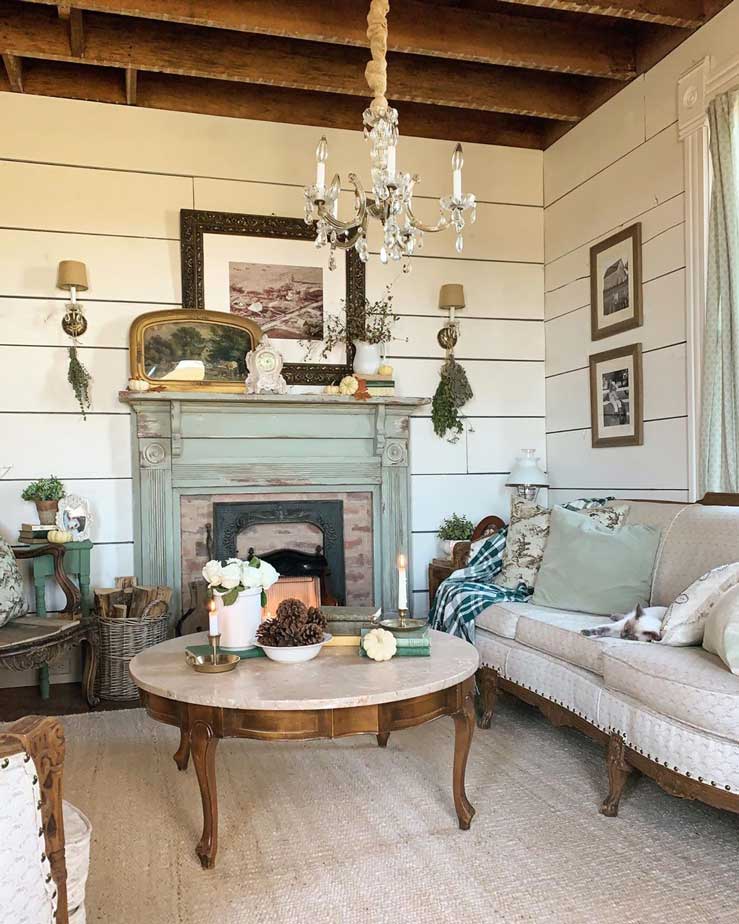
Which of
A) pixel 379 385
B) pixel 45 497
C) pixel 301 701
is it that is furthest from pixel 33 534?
pixel 301 701

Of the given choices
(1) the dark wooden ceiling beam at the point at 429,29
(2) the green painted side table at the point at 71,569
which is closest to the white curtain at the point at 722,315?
(1) the dark wooden ceiling beam at the point at 429,29

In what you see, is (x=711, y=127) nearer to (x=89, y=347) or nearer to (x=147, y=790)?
(x=89, y=347)

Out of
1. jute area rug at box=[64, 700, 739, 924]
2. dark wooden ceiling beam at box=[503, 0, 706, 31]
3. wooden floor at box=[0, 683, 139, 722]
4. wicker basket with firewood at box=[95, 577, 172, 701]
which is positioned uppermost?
dark wooden ceiling beam at box=[503, 0, 706, 31]

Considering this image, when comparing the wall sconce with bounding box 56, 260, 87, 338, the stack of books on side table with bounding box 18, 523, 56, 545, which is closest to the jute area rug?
the stack of books on side table with bounding box 18, 523, 56, 545

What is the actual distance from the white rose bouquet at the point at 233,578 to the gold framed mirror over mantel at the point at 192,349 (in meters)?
2.01

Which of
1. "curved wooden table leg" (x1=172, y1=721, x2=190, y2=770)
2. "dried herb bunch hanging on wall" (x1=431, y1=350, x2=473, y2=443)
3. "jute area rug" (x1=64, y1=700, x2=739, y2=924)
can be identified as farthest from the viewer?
"dried herb bunch hanging on wall" (x1=431, y1=350, x2=473, y2=443)

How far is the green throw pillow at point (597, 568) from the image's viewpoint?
319 centimetres

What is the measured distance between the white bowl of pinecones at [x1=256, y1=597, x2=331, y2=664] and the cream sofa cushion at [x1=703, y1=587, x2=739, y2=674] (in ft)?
4.06

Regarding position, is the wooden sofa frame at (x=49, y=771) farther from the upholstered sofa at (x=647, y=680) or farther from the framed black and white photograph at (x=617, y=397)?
the framed black and white photograph at (x=617, y=397)

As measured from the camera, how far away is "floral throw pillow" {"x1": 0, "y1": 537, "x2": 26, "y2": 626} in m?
3.55

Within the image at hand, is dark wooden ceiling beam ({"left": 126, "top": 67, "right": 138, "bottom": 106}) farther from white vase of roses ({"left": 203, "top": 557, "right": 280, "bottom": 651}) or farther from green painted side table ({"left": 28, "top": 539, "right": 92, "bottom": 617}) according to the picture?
white vase of roses ({"left": 203, "top": 557, "right": 280, "bottom": 651})

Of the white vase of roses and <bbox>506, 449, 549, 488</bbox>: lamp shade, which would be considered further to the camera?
<bbox>506, 449, 549, 488</bbox>: lamp shade

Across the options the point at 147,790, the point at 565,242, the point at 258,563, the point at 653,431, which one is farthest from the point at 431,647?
the point at 565,242

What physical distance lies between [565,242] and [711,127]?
1399 mm
